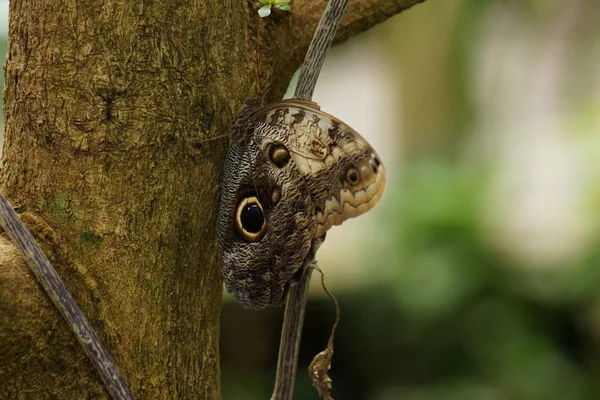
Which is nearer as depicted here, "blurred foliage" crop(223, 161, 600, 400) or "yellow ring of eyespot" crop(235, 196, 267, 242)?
"yellow ring of eyespot" crop(235, 196, 267, 242)

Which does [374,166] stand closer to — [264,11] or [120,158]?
[264,11]

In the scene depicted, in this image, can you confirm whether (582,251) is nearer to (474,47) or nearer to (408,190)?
(408,190)

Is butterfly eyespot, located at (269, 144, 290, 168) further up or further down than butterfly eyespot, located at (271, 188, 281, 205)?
further up

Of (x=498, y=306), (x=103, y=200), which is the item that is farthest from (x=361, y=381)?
(x=103, y=200)

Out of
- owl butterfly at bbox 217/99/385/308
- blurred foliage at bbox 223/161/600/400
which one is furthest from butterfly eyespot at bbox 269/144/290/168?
blurred foliage at bbox 223/161/600/400

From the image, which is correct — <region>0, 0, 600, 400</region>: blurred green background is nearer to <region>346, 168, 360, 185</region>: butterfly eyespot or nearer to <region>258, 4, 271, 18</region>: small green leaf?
<region>346, 168, 360, 185</region>: butterfly eyespot

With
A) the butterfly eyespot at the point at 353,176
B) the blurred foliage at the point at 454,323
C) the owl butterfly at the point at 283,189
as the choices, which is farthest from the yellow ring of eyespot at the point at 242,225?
the blurred foliage at the point at 454,323

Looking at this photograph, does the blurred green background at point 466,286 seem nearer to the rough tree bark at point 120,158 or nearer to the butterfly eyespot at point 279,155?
the butterfly eyespot at point 279,155
